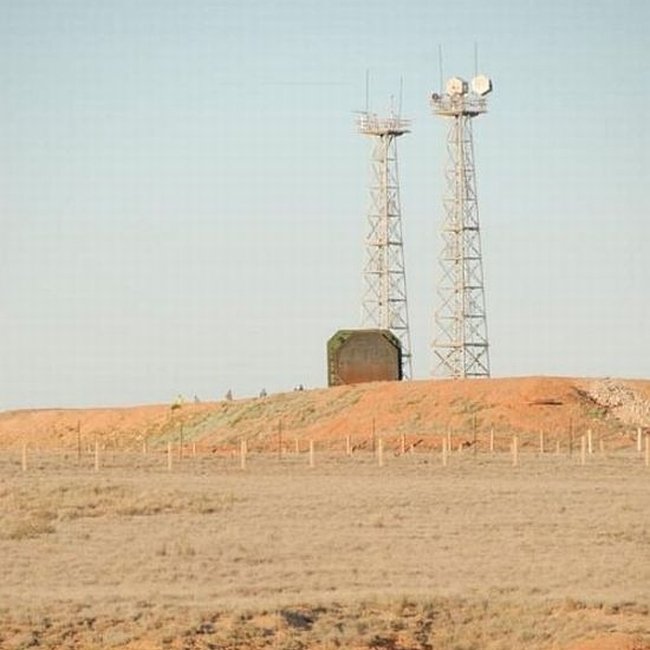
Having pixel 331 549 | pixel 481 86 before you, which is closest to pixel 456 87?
pixel 481 86

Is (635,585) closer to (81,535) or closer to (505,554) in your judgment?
(505,554)

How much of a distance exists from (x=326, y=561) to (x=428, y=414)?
5590 cm

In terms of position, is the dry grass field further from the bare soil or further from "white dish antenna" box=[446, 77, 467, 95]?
"white dish antenna" box=[446, 77, 467, 95]

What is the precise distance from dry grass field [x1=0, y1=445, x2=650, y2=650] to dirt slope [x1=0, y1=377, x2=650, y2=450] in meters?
25.2

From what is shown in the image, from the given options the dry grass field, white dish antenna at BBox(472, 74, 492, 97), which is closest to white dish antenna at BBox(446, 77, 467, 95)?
white dish antenna at BBox(472, 74, 492, 97)

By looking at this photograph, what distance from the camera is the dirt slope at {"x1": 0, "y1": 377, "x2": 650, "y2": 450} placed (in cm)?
9544

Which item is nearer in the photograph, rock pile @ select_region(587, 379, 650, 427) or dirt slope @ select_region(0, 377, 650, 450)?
dirt slope @ select_region(0, 377, 650, 450)

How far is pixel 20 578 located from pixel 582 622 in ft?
38.3

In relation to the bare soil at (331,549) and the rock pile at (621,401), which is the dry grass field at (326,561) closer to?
the bare soil at (331,549)

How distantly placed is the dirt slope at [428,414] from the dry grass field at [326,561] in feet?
82.6

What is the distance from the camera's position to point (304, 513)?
172 ft

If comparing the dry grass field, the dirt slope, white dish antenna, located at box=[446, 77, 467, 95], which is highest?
white dish antenna, located at box=[446, 77, 467, 95]

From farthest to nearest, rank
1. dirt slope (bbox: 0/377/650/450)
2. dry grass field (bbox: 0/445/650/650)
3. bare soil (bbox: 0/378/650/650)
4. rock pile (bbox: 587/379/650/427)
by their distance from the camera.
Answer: rock pile (bbox: 587/379/650/427) → dirt slope (bbox: 0/377/650/450) → bare soil (bbox: 0/378/650/650) → dry grass field (bbox: 0/445/650/650)

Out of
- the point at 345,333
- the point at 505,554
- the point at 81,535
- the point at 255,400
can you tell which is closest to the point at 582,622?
the point at 505,554
